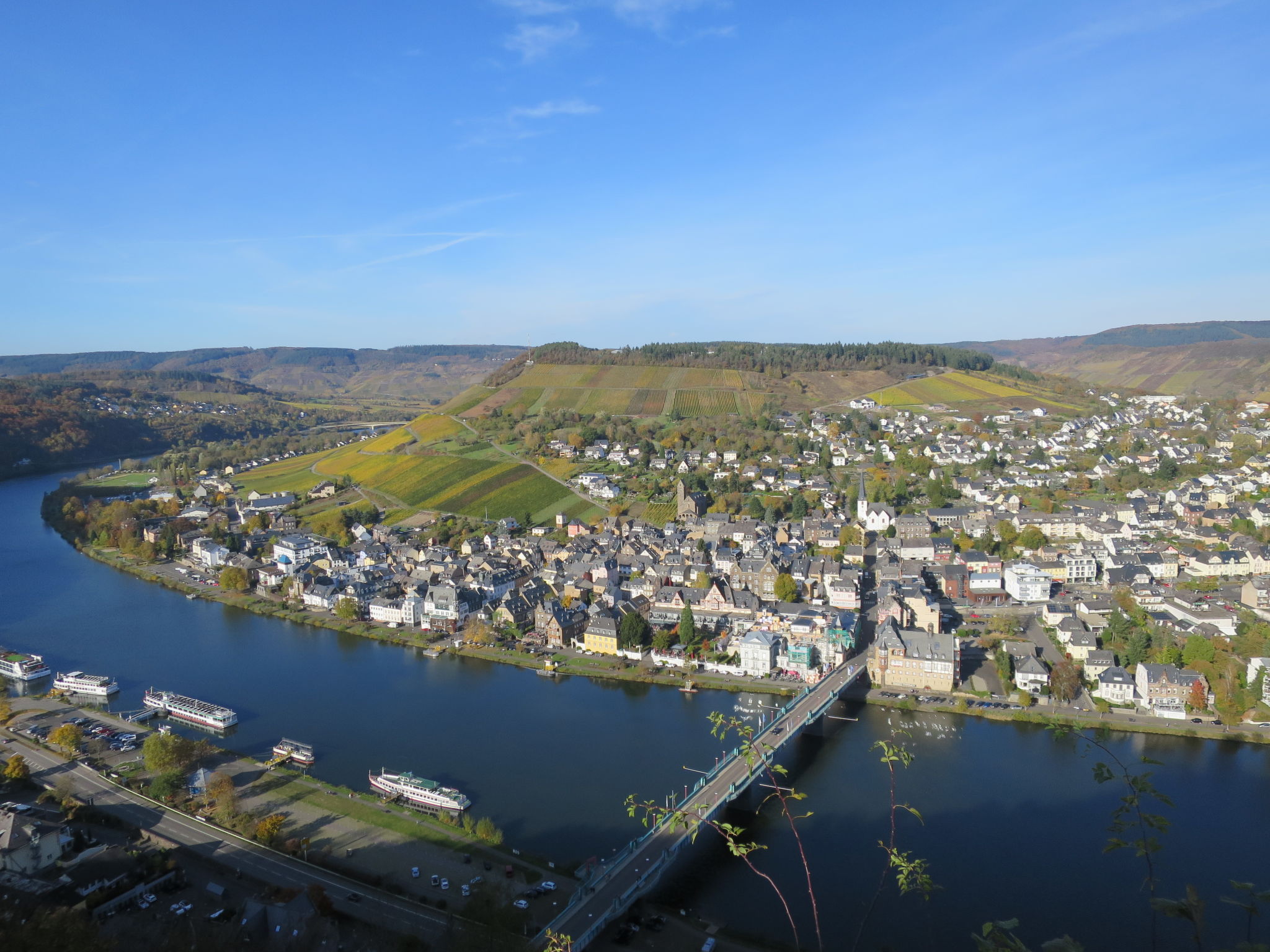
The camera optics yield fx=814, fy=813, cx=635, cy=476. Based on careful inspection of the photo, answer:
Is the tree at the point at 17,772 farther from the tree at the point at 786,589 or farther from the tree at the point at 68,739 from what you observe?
the tree at the point at 786,589

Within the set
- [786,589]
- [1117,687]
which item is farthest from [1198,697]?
[786,589]

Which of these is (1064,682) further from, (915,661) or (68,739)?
(68,739)

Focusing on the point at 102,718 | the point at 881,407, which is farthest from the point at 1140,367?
the point at 102,718

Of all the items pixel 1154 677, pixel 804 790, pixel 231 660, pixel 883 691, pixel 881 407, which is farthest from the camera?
pixel 881 407

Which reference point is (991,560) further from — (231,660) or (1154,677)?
(231,660)

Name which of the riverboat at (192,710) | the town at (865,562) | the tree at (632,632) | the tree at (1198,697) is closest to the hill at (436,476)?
the town at (865,562)

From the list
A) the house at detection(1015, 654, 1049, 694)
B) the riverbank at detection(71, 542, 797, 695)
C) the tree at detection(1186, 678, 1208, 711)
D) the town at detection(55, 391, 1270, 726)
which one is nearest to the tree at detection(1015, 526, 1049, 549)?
the town at detection(55, 391, 1270, 726)
